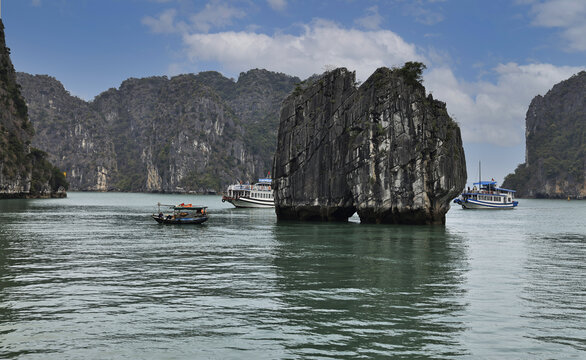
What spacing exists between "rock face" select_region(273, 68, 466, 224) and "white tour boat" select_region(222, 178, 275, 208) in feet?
136

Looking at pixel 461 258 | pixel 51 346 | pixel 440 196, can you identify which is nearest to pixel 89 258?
pixel 51 346

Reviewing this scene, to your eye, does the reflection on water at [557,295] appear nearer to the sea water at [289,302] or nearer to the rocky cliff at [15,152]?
the sea water at [289,302]

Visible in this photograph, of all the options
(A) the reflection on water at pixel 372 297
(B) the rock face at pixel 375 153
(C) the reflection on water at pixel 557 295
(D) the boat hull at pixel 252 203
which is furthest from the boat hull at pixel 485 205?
(A) the reflection on water at pixel 372 297

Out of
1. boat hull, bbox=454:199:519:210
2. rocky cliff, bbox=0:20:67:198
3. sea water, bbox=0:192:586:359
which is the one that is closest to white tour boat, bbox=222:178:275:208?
boat hull, bbox=454:199:519:210

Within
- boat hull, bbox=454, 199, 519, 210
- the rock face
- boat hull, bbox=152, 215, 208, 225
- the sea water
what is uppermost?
the rock face

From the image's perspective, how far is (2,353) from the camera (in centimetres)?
1227

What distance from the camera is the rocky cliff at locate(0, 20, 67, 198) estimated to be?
406 feet

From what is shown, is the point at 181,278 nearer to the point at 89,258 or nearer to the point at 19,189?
the point at 89,258

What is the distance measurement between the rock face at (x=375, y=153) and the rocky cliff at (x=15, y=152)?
87.1 m

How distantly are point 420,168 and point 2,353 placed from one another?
155 feet

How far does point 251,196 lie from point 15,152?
66612 mm

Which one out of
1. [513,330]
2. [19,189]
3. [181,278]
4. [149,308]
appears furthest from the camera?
[19,189]

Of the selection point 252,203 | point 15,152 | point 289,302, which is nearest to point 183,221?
point 289,302

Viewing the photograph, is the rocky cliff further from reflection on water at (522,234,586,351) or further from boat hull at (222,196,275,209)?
reflection on water at (522,234,586,351)
